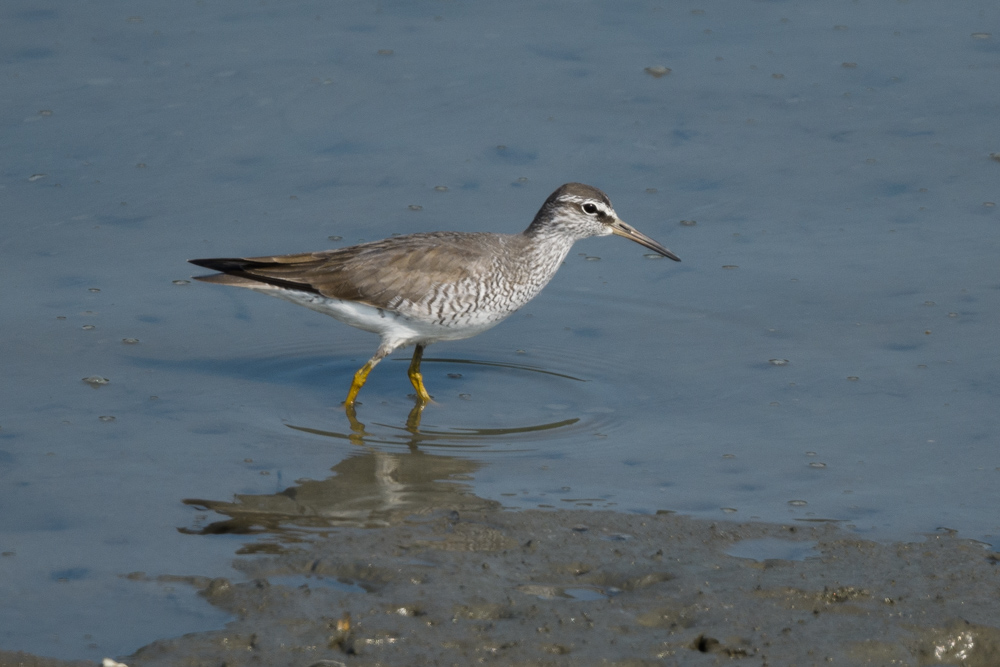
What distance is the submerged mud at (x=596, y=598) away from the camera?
4.86m

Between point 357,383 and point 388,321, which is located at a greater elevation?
point 388,321

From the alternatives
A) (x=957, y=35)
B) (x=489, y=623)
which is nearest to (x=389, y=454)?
(x=489, y=623)

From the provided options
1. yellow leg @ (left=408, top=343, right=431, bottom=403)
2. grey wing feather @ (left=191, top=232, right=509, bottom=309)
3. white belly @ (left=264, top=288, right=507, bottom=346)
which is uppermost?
grey wing feather @ (left=191, top=232, right=509, bottom=309)

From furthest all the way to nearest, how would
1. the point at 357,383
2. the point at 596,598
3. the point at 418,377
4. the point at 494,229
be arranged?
the point at 494,229 → the point at 418,377 → the point at 357,383 → the point at 596,598

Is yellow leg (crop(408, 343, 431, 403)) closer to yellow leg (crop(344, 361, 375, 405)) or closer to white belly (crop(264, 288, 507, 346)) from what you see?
white belly (crop(264, 288, 507, 346))

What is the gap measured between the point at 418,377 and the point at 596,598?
324 centimetres

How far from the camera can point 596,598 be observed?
534cm

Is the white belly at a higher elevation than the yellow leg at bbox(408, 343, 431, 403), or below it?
higher

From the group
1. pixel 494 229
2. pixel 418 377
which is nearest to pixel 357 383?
pixel 418 377

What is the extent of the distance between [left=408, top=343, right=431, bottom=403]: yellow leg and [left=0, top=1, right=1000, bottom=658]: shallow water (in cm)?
11

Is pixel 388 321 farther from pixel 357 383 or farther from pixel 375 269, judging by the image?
pixel 357 383

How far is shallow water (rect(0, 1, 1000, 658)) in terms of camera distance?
6.62 m

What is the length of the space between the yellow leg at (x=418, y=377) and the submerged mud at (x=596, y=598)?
6.62ft

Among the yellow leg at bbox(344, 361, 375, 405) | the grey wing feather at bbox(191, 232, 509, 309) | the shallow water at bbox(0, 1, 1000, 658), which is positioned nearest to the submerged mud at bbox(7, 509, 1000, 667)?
the shallow water at bbox(0, 1, 1000, 658)
